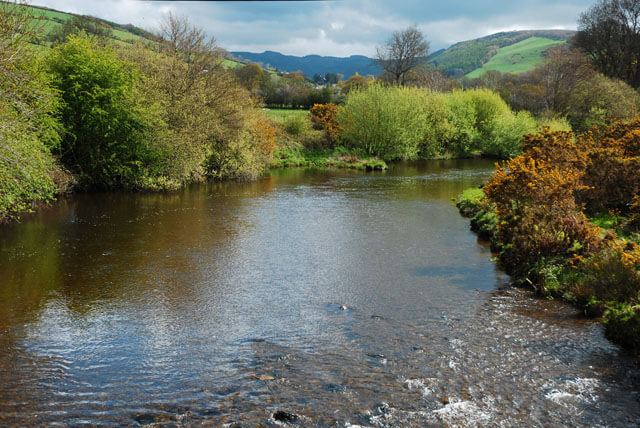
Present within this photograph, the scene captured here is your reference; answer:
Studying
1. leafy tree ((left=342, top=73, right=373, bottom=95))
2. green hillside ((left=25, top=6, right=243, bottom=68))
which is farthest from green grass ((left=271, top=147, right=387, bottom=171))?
leafy tree ((left=342, top=73, right=373, bottom=95))

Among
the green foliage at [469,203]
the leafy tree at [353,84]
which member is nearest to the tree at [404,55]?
the leafy tree at [353,84]

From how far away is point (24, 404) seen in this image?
7.21 metres

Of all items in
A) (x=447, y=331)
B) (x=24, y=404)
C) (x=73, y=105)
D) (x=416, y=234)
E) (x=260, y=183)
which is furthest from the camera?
(x=260, y=183)

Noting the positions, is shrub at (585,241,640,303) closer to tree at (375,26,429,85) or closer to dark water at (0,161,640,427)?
dark water at (0,161,640,427)

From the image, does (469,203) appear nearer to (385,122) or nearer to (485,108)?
(385,122)

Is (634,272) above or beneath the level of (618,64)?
beneath

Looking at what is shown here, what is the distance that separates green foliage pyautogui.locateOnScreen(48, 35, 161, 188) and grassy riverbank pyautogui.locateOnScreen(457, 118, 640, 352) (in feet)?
67.2

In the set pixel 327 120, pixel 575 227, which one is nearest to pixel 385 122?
pixel 327 120

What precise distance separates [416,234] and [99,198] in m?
18.5

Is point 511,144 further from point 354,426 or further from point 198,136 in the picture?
point 354,426

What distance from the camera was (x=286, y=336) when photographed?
9883 millimetres

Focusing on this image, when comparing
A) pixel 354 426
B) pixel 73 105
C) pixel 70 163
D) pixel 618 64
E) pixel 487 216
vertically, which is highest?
pixel 618 64

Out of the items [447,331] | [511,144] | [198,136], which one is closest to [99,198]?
[198,136]

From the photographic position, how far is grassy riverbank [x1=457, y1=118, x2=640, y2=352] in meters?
9.74
